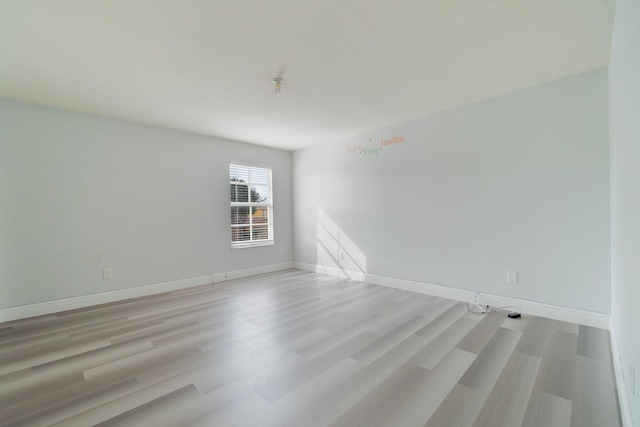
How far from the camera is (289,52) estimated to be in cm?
225

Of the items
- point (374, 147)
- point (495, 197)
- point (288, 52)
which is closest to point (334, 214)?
point (374, 147)

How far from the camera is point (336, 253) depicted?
5070 millimetres

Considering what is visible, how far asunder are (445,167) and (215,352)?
3381mm

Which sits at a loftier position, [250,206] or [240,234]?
[250,206]

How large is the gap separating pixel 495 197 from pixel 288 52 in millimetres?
2770

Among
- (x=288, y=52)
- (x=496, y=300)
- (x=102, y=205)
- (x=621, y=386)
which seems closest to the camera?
(x=621, y=386)

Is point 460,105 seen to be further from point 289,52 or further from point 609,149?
point 289,52

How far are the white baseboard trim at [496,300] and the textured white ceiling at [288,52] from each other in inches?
92.9

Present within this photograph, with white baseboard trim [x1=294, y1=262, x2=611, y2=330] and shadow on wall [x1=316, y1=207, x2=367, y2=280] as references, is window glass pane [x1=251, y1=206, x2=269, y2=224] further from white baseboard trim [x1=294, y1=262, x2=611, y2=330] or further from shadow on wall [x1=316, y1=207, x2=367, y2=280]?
white baseboard trim [x1=294, y1=262, x2=611, y2=330]

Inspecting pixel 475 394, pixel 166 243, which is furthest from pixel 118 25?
pixel 475 394

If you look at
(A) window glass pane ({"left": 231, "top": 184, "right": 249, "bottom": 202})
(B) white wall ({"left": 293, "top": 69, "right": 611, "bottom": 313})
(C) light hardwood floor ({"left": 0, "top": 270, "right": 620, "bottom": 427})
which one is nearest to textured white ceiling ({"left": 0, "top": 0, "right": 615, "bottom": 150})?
(B) white wall ({"left": 293, "top": 69, "right": 611, "bottom": 313})

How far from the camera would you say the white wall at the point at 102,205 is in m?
3.12

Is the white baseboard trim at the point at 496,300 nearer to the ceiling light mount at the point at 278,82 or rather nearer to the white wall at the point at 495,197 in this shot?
the white wall at the point at 495,197

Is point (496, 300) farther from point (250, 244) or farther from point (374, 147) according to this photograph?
point (250, 244)
